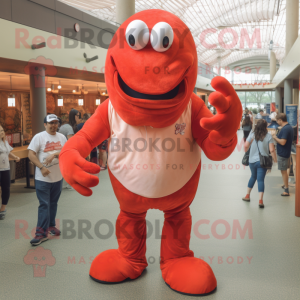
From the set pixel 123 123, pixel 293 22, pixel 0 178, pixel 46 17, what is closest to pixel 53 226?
pixel 0 178

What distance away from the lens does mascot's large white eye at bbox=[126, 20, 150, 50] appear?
2035 millimetres

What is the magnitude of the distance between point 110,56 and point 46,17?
5.03 m

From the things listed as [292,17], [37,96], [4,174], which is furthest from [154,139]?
[292,17]

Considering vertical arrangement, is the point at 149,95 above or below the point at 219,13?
below

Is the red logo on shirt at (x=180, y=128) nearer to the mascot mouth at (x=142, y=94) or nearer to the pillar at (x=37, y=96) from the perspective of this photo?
the mascot mouth at (x=142, y=94)

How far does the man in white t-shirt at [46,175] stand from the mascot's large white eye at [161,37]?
7.48 ft

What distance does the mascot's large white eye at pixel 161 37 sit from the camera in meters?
2.03

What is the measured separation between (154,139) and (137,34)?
0.78 meters

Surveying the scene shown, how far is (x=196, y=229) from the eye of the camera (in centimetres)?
424

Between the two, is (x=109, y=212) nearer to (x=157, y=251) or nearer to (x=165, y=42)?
(x=157, y=251)

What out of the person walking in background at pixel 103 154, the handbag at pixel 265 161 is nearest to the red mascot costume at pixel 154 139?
the handbag at pixel 265 161

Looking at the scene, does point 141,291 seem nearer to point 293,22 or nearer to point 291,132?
point 291,132

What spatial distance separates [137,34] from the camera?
204 cm

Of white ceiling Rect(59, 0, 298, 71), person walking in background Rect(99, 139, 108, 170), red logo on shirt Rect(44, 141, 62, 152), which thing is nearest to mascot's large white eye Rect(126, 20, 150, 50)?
red logo on shirt Rect(44, 141, 62, 152)
